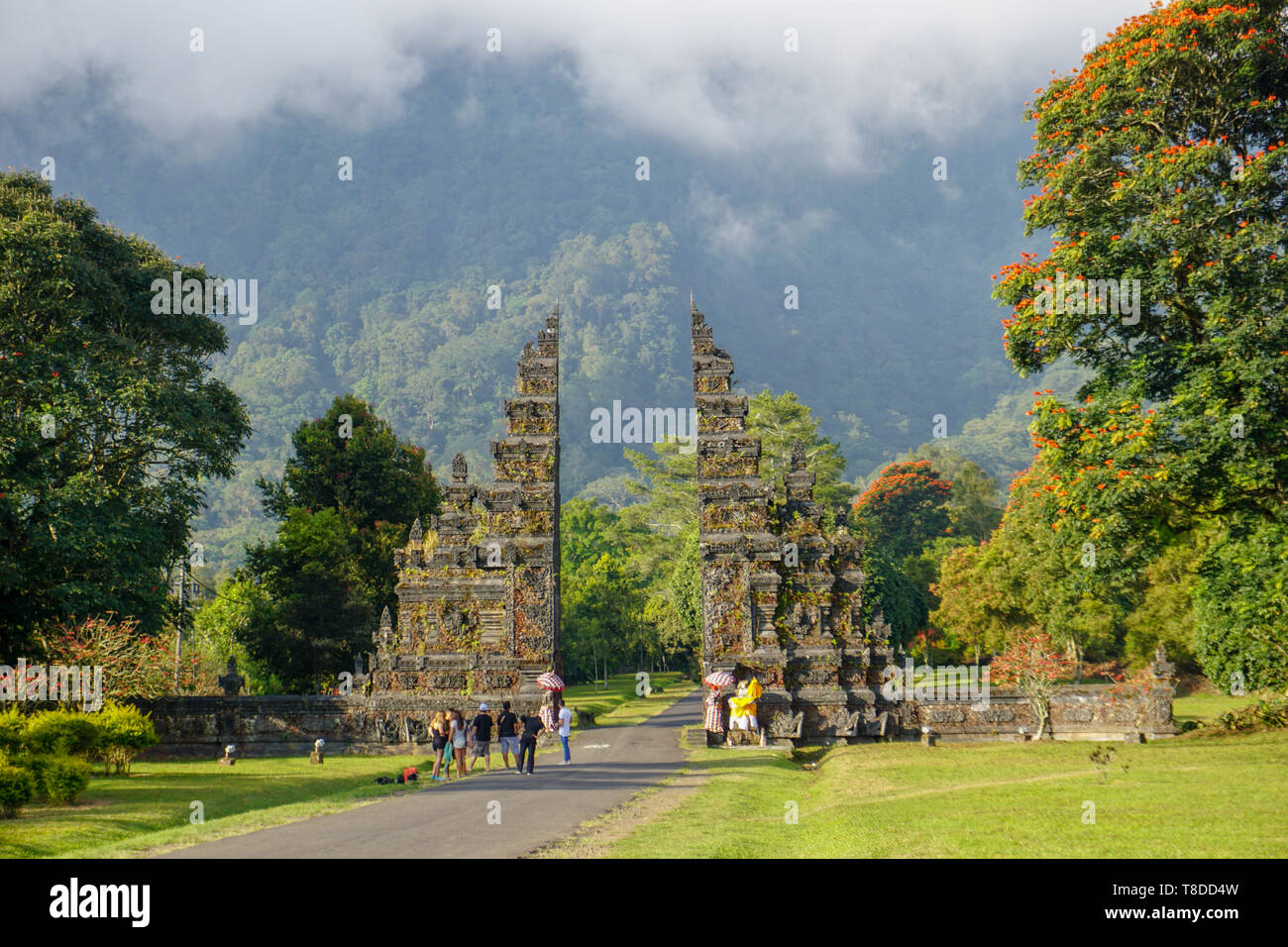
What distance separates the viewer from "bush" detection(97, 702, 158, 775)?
24.7 m

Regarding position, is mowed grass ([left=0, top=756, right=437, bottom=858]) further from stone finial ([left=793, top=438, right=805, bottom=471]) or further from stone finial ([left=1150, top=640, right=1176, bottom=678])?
stone finial ([left=1150, top=640, right=1176, bottom=678])

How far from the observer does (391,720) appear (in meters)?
34.2

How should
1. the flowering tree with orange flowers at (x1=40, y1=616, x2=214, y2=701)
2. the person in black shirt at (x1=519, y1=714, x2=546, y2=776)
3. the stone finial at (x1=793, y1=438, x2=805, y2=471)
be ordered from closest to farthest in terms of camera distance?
1. the person in black shirt at (x1=519, y1=714, x2=546, y2=776)
2. the flowering tree with orange flowers at (x1=40, y1=616, x2=214, y2=701)
3. the stone finial at (x1=793, y1=438, x2=805, y2=471)

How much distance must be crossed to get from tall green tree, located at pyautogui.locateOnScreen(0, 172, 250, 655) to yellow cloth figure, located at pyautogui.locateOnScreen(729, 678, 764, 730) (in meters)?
20.1

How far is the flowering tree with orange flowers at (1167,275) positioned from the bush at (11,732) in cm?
2621

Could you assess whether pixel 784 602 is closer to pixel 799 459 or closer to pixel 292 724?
pixel 799 459

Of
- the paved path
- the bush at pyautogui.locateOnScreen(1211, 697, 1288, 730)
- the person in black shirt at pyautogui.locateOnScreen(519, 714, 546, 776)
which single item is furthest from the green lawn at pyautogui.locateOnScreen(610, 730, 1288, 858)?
the person in black shirt at pyautogui.locateOnScreen(519, 714, 546, 776)

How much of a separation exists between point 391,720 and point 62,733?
12621mm

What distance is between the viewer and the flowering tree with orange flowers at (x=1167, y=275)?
2430 centimetres

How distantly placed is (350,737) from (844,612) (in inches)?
694

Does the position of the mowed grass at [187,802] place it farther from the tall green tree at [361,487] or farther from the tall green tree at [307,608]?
the tall green tree at [361,487]

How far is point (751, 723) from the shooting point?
3139cm

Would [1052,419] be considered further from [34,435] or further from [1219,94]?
[34,435]
